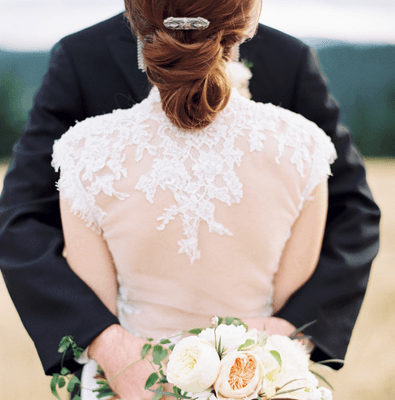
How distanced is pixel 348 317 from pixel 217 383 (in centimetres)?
77

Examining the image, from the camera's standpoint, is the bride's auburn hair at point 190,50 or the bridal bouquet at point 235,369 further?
the bride's auburn hair at point 190,50

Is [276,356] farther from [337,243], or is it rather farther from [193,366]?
[337,243]

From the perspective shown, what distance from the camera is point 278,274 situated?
3.85ft

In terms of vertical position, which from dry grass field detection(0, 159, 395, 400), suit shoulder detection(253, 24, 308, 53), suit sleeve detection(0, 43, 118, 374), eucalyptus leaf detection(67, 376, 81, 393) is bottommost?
dry grass field detection(0, 159, 395, 400)

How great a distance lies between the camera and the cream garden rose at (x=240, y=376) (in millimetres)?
713

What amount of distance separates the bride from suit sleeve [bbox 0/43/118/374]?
0.11 m

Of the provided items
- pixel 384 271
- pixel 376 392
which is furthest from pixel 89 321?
pixel 384 271

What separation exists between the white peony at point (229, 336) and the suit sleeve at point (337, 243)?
0.46 m

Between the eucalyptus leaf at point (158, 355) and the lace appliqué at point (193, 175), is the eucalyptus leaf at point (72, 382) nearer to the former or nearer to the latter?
the eucalyptus leaf at point (158, 355)

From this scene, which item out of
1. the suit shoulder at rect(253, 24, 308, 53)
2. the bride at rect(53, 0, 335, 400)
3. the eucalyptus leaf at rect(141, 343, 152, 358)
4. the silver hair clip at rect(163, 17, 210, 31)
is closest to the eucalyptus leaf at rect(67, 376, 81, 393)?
the bride at rect(53, 0, 335, 400)

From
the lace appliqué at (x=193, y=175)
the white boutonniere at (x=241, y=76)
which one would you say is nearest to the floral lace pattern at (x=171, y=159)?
the lace appliqué at (x=193, y=175)

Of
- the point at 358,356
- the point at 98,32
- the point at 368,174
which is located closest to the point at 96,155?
the point at 98,32

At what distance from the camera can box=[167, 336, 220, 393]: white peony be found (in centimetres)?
71

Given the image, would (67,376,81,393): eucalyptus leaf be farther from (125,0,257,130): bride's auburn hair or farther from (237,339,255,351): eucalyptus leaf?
(125,0,257,130): bride's auburn hair
